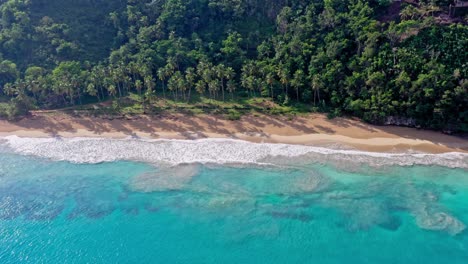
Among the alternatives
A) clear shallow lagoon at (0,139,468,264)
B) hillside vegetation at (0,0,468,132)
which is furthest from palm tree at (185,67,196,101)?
clear shallow lagoon at (0,139,468,264)

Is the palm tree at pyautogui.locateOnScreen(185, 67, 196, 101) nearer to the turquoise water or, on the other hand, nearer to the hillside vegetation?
the hillside vegetation

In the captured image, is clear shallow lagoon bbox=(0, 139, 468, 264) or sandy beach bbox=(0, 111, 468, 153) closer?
clear shallow lagoon bbox=(0, 139, 468, 264)

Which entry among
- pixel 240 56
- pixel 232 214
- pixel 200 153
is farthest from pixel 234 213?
pixel 240 56

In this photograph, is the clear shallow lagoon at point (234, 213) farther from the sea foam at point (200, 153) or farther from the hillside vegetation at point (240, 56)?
the hillside vegetation at point (240, 56)

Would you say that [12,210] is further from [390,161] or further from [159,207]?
[390,161]

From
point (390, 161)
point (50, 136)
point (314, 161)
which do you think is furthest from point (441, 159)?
point (50, 136)

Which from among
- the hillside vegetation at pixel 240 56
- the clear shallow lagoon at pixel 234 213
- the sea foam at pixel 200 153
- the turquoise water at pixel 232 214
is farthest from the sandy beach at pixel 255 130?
the turquoise water at pixel 232 214
